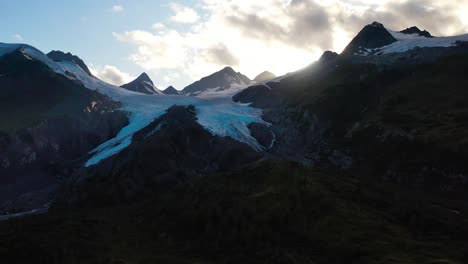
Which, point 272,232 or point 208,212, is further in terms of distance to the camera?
point 208,212

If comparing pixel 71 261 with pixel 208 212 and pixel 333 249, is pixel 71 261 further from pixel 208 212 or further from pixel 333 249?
pixel 333 249

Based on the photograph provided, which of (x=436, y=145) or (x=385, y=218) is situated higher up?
(x=436, y=145)

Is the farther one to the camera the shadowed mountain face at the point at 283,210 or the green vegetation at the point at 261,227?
the shadowed mountain face at the point at 283,210

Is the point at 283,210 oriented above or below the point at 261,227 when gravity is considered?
above

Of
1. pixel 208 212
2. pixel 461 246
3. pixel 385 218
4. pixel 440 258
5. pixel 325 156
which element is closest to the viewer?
pixel 440 258

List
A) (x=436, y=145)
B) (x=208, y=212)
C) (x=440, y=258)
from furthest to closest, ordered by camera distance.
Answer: (x=436, y=145) → (x=208, y=212) → (x=440, y=258)

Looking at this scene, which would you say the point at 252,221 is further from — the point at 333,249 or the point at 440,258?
the point at 440,258

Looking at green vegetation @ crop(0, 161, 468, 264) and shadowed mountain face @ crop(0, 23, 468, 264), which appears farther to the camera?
shadowed mountain face @ crop(0, 23, 468, 264)

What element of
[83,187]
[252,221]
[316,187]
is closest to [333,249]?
[252,221]

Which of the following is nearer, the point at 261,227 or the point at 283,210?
the point at 261,227
